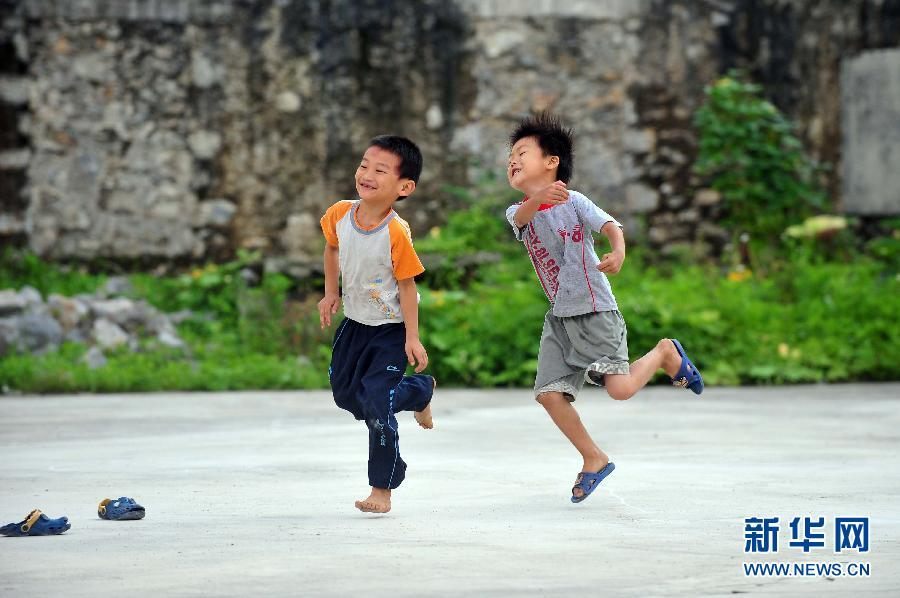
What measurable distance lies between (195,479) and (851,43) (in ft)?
29.1

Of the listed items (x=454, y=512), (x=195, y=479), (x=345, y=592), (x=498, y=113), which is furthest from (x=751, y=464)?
(x=498, y=113)

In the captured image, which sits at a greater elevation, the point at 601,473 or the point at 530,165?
the point at 530,165

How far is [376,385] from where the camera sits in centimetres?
506

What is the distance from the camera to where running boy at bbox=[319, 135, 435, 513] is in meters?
5.07

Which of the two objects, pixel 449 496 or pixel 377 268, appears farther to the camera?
pixel 449 496

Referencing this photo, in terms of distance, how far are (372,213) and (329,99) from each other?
7.53m

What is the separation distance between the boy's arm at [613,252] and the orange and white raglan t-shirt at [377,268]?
0.65 metres

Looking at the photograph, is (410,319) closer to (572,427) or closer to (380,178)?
(380,178)

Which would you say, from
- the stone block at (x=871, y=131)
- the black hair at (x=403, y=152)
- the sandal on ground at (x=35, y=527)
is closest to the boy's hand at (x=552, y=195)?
the black hair at (x=403, y=152)

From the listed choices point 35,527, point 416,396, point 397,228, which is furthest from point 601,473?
point 35,527

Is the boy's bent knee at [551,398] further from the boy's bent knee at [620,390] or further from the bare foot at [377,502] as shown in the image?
the bare foot at [377,502]

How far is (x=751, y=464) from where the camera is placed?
614cm

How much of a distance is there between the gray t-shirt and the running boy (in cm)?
46

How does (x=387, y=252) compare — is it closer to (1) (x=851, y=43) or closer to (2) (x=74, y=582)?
(2) (x=74, y=582)
